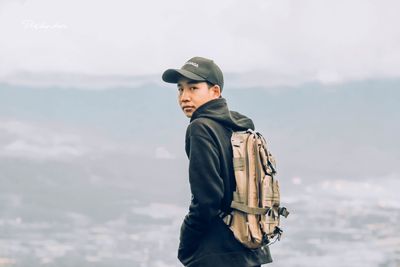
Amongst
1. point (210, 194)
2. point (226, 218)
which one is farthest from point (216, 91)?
point (226, 218)

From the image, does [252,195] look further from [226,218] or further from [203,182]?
[203,182]

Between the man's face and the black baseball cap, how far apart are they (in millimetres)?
55

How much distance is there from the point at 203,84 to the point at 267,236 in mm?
1375

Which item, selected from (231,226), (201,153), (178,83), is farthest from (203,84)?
(231,226)

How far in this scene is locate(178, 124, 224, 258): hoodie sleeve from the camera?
6.66 meters

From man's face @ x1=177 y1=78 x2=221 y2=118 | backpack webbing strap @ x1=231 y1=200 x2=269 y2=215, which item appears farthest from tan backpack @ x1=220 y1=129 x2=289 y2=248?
man's face @ x1=177 y1=78 x2=221 y2=118

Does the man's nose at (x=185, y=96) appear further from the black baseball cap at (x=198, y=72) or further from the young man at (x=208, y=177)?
the black baseball cap at (x=198, y=72)

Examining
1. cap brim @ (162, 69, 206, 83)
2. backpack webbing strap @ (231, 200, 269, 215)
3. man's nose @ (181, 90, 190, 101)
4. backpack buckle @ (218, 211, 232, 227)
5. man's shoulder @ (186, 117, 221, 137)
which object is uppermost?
cap brim @ (162, 69, 206, 83)

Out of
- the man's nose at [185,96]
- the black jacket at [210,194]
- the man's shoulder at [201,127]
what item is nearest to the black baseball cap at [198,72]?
the man's nose at [185,96]

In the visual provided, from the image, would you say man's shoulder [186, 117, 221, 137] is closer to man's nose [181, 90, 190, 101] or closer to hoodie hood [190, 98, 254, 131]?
hoodie hood [190, 98, 254, 131]

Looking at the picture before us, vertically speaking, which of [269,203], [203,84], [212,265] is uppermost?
[203,84]

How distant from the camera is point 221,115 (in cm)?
696

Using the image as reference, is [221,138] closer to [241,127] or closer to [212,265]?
[241,127]

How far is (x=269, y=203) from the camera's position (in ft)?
22.5
